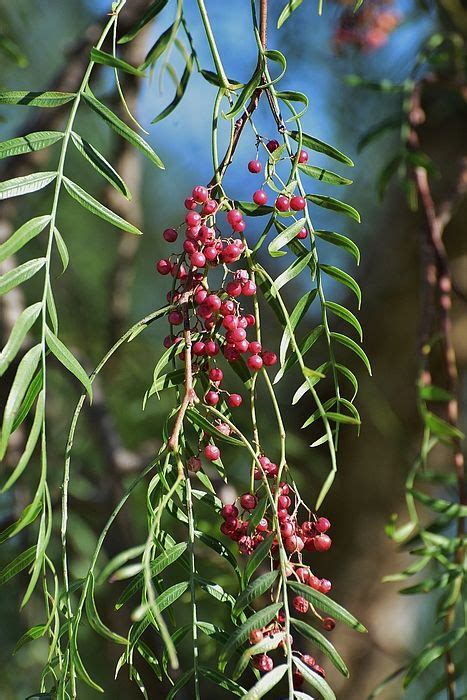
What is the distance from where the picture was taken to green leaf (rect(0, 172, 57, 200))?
36 cm

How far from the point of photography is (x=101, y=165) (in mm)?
402

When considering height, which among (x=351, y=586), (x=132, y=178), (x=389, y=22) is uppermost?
(x=389, y=22)

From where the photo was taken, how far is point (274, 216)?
0.40 metres

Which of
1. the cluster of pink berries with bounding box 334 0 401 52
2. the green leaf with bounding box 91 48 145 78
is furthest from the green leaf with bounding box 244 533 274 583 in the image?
the cluster of pink berries with bounding box 334 0 401 52

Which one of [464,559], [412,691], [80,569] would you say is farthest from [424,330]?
[412,691]

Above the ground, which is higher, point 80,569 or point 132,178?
point 132,178

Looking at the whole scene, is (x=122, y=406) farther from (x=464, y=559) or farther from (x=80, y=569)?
(x=464, y=559)

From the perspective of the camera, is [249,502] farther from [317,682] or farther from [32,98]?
[32,98]

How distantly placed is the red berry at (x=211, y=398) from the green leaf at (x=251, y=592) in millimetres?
87

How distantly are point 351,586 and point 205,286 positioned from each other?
2.72 ft

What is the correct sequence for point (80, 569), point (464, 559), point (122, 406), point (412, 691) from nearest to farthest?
1. point (464, 559)
2. point (80, 569)
3. point (122, 406)
4. point (412, 691)

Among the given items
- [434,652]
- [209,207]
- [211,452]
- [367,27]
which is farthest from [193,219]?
[367,27]

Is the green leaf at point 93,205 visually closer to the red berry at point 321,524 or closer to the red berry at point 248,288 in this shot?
the red berry at point 248,288

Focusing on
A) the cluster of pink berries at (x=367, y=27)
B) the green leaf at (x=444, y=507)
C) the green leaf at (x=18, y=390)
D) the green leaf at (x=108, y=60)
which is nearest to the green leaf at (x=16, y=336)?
the green leaf at (x=18, y=390)
